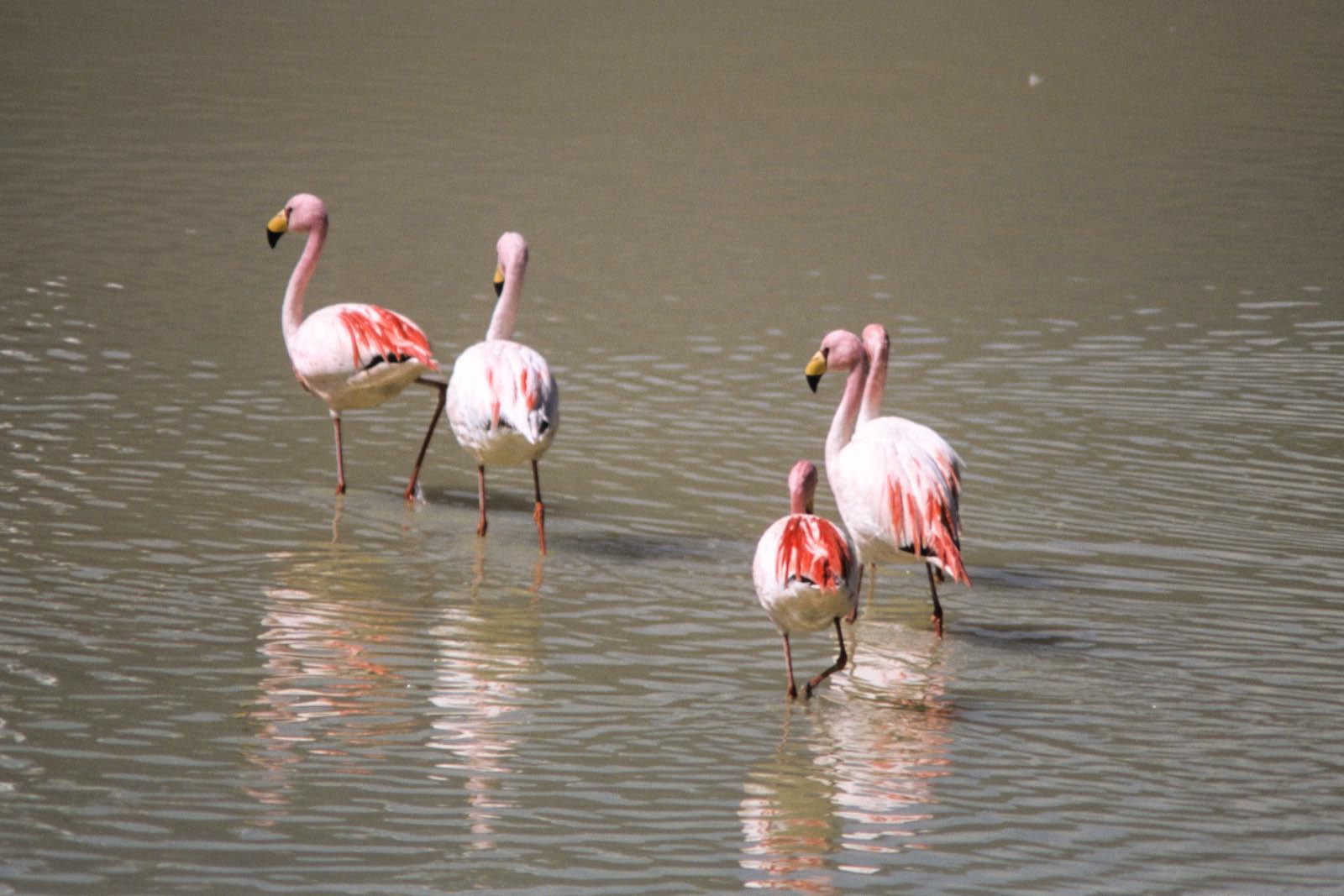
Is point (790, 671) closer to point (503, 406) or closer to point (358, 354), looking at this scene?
point (503, 406)

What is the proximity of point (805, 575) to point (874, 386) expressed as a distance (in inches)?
74.9

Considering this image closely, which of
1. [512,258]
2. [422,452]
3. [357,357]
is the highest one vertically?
[512,258]

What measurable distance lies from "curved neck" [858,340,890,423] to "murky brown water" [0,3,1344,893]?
0.74 meters

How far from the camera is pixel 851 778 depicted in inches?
216

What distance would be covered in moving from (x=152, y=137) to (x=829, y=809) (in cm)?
1165

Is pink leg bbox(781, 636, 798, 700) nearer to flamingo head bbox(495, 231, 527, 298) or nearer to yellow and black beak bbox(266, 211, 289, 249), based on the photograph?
flamingo head bbox(495, 231, 527, 298)

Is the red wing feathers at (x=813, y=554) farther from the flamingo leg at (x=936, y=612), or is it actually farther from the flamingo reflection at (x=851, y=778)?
the flamingo leg at (x=936, y=612)

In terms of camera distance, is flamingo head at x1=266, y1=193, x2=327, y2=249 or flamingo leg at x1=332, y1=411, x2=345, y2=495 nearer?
flamingo leg at x1=332, y1=411, x2=345, y2=495

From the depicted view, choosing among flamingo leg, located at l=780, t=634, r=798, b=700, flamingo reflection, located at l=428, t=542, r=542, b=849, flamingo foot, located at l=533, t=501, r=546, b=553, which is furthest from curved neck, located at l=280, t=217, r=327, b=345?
flamingo leg, located at l=780, t=634, r=798, b=700

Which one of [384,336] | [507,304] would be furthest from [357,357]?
[507,304]

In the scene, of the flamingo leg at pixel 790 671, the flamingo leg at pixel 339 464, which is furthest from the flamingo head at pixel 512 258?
the flamingo leg at pixel 790 671

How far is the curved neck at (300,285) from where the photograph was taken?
27.6 ft

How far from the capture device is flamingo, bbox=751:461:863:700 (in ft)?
18.6

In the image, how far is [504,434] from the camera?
7.32 metres
